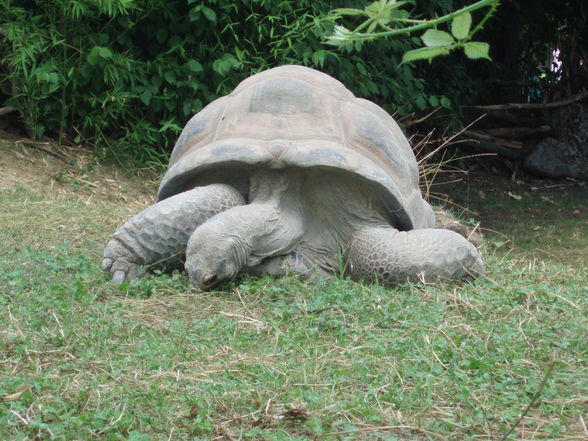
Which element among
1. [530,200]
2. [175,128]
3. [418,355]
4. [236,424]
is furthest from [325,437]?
[530,200]

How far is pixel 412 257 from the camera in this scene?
3457 millimetres

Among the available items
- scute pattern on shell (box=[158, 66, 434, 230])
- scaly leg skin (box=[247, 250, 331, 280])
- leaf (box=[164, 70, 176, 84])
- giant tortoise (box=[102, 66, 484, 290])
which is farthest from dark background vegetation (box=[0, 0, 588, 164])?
scaly leg skin (box=[247, 250, 331, 280])

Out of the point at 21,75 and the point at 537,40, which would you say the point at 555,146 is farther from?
the point at 21,75

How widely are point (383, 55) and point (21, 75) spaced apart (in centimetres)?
306

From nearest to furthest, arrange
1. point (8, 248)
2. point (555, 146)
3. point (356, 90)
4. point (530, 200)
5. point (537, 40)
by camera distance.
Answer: point (8, 248), point (356, 90), point (530, 200), point (555, 146), point (537, 40)

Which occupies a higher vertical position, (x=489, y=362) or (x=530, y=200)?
(x=489, y=362)

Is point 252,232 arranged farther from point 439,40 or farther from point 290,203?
point 439,40

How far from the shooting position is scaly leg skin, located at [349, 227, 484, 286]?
346 cm

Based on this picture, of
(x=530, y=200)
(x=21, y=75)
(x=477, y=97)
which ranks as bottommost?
(x=530, y=200)

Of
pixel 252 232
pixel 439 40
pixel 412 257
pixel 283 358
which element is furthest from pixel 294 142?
pixel 439 40

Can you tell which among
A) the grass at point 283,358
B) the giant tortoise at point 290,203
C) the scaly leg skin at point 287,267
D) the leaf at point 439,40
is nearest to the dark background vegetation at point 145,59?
the giant tortoise at point 290,203

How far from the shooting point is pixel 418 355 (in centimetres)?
255

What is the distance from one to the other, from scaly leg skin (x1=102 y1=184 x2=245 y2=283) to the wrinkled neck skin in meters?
0.15

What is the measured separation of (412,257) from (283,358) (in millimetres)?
1080
